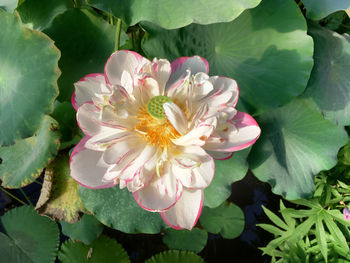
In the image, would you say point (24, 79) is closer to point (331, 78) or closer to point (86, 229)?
point (86, 229)

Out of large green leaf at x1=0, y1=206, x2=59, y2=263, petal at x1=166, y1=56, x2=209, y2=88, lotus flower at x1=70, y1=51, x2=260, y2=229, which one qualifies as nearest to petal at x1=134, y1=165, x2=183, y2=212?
lotus flower at x1=70, y1=51, x2=260, y2=229

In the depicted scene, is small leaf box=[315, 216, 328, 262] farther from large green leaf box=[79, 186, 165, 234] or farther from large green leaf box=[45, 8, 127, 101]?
large green leaf box=[45, 8, 127, 101]

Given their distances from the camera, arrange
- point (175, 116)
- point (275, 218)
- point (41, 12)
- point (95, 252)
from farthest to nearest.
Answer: point (95, 252)
point (275, 218)
point (41, 12)
point (175, 116)

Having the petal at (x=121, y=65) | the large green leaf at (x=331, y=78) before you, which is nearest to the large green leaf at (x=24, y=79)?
the petal at (x=121, y=65)

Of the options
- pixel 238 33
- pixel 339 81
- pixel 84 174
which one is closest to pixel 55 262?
pixel 84 174

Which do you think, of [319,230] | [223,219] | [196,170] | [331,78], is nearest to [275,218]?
[319,230]

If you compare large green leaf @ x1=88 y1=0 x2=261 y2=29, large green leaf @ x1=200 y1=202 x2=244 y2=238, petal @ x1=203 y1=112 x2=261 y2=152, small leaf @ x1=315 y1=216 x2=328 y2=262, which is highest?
large green leaf @ x1=88 y1=0 x2=261 y2=29

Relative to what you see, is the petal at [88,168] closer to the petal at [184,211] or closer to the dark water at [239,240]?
the petal at [184,211]
